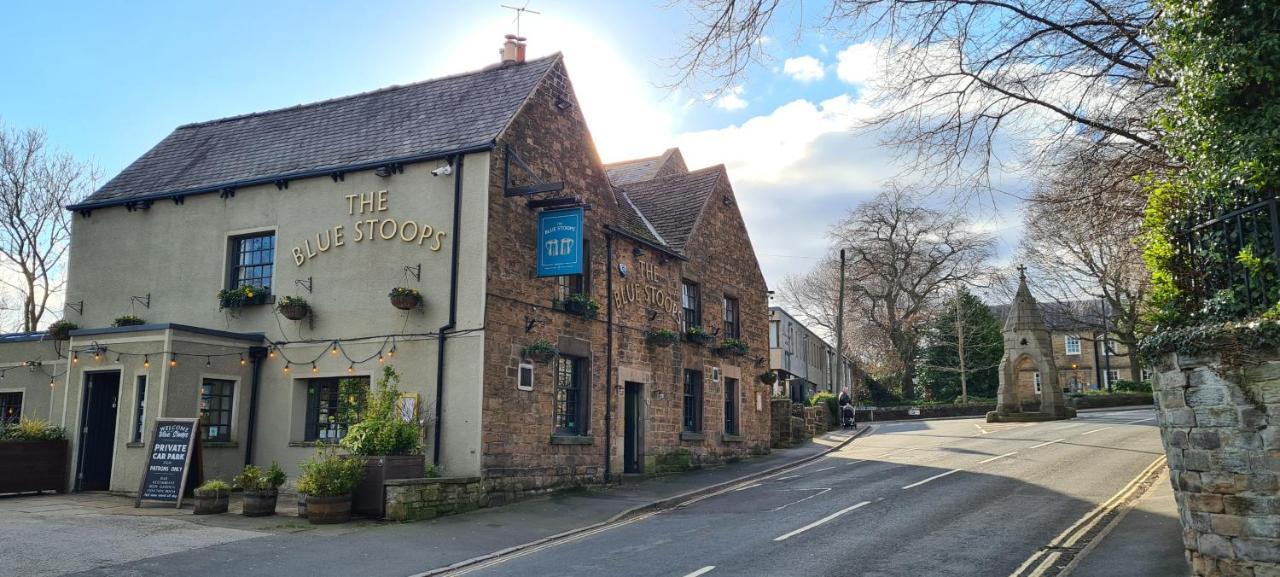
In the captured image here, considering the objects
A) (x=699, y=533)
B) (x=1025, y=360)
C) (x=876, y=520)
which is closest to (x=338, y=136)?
(x=699, y=533)

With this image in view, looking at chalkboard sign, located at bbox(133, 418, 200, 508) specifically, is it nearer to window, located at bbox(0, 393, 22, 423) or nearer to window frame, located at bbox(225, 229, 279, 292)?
window frame, located at bbox(225, 229, 279, 292)

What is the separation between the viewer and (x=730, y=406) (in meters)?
26.2

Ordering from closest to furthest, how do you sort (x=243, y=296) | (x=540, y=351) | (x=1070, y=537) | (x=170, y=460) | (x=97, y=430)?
(x=1070, y=537) → (x=170, y=460) → (x=540, y=351) → (x=97, y=430) → (x=243, y=296)

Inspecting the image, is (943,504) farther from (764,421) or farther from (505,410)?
(764,421)

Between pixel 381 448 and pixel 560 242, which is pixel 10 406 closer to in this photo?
pixel 381 448

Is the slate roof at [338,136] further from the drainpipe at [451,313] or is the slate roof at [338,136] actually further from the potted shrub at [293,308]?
the potted shrub at [293,308]

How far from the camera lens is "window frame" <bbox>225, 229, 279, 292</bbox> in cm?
1898

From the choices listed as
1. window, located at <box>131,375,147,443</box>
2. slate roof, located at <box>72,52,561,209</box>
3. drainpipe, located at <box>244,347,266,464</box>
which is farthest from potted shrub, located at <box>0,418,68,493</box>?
slate roof, located at <box>72,52,561,209</box>

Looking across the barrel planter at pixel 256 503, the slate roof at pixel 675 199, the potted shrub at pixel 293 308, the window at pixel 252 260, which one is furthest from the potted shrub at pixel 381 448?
the slate roof at pixel 675 199

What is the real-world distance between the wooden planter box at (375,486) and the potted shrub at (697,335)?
10.5m

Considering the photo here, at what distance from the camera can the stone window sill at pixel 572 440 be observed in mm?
18188

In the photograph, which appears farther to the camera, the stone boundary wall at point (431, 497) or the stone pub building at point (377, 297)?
the stone pub building at point (377, 297)

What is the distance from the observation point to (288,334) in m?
18.3

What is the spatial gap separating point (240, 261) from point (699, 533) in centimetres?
1218
